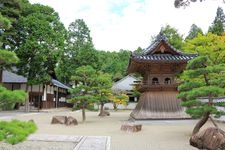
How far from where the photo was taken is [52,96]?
169 feet

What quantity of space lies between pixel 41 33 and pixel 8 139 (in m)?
30.2

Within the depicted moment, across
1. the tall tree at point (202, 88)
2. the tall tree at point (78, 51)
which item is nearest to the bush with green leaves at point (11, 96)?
the tall tree at point (202, 88)

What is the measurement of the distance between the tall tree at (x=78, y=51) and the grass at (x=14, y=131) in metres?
45.6

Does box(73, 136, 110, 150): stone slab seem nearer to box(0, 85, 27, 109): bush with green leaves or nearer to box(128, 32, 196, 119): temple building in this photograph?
box(0, 85, 27, 109): bush with green leaves

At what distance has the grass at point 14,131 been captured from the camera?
6844 mm

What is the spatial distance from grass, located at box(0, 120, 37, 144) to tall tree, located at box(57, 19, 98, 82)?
1794 inches

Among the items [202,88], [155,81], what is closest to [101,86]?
[155,81]

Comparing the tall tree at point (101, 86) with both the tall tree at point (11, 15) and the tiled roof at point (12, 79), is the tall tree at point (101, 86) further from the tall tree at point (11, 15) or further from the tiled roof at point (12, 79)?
the tiled roof at point (12, 79)

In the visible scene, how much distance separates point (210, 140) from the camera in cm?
1044

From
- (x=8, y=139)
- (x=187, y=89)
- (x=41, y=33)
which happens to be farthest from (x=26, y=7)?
(x=8, y=139)

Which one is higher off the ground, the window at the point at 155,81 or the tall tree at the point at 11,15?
the tall tree at the point at 11,15

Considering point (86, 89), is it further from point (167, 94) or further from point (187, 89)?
point (187, 89)

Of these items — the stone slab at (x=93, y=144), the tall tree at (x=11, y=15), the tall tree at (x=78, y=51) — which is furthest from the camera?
the tall tree at (x=78, y=51)

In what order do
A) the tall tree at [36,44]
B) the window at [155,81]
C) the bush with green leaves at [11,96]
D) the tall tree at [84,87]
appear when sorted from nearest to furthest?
1. the bush with green leaves at [11,96]
2. the tall tree at [84,87]
3. the window at [155,81]
4. the tall tree at [36,44]
